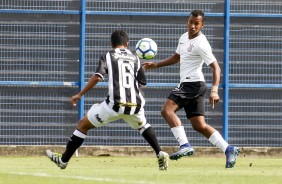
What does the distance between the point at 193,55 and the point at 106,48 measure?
5630 millimetres

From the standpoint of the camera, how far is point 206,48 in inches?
592

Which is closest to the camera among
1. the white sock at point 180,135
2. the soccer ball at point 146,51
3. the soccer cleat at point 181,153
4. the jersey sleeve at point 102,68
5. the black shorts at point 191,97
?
the jersey sleeve at point 102,68

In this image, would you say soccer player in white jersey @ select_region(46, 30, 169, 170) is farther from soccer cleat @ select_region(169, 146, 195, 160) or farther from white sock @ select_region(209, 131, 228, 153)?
white sock @ select_region(209, 131, 228, 153)

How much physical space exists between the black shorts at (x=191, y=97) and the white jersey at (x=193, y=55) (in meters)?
0.08

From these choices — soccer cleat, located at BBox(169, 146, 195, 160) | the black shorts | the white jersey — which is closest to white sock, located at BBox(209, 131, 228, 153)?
the black shorts

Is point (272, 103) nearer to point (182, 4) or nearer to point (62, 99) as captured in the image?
point (182, 4)

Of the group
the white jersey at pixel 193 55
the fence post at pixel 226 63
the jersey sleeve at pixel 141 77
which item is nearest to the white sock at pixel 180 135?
the white jersey at pixel 193 55

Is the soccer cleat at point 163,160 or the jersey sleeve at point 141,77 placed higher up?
the jersey sleeve at point 141,77

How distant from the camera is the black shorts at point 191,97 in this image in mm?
15172

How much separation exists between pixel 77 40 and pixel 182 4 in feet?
6.71

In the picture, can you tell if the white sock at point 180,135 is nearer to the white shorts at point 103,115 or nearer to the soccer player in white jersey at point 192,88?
the soccer player in white jersey at point 192,88

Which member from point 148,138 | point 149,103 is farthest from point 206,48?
point 149,103

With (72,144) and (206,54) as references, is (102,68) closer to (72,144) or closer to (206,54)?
(72,144)

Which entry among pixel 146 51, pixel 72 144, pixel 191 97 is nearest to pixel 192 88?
pixel 191 97
